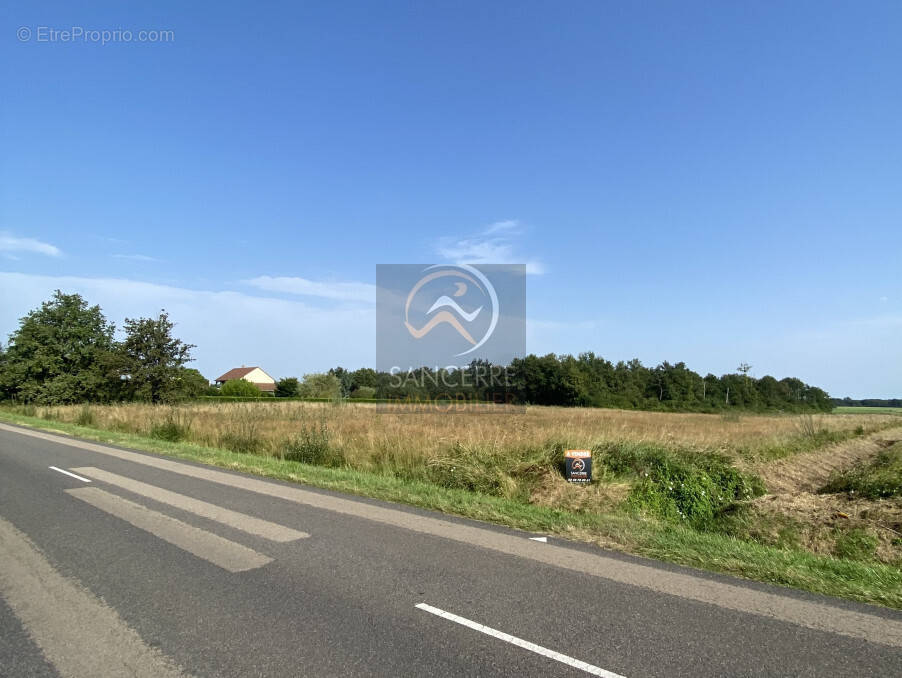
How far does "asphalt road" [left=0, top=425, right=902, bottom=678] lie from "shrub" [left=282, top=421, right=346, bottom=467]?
6.51 metres

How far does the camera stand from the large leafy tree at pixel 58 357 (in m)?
48.0

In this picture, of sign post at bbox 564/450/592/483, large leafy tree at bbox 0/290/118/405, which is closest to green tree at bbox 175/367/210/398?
large leafy tree at bbox 0/290/118/405

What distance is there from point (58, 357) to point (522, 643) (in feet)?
201

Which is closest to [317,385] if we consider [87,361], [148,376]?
[87,361]

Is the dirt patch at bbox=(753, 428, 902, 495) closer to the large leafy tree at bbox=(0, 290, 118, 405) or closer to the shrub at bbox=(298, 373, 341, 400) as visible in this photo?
the large leafy tree at bbox=(0, 290, 118, 405)

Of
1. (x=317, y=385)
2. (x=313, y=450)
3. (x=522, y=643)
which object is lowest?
(x=313, y=450)

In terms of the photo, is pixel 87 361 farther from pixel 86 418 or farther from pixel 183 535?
pixel 183 535

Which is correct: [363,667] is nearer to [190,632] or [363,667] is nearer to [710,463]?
[190,632]

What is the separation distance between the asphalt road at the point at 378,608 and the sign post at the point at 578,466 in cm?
345

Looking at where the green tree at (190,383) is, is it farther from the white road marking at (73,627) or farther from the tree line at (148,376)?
the white road marking at (73,627)

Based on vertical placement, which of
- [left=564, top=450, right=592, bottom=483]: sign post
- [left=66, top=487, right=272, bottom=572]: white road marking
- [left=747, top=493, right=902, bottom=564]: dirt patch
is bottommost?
[left=747, top=493, right=902, bottom=564]: dirt patch

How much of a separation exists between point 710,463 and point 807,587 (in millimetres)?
6917

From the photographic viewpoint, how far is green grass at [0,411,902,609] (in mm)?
5094

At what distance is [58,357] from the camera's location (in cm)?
4984
